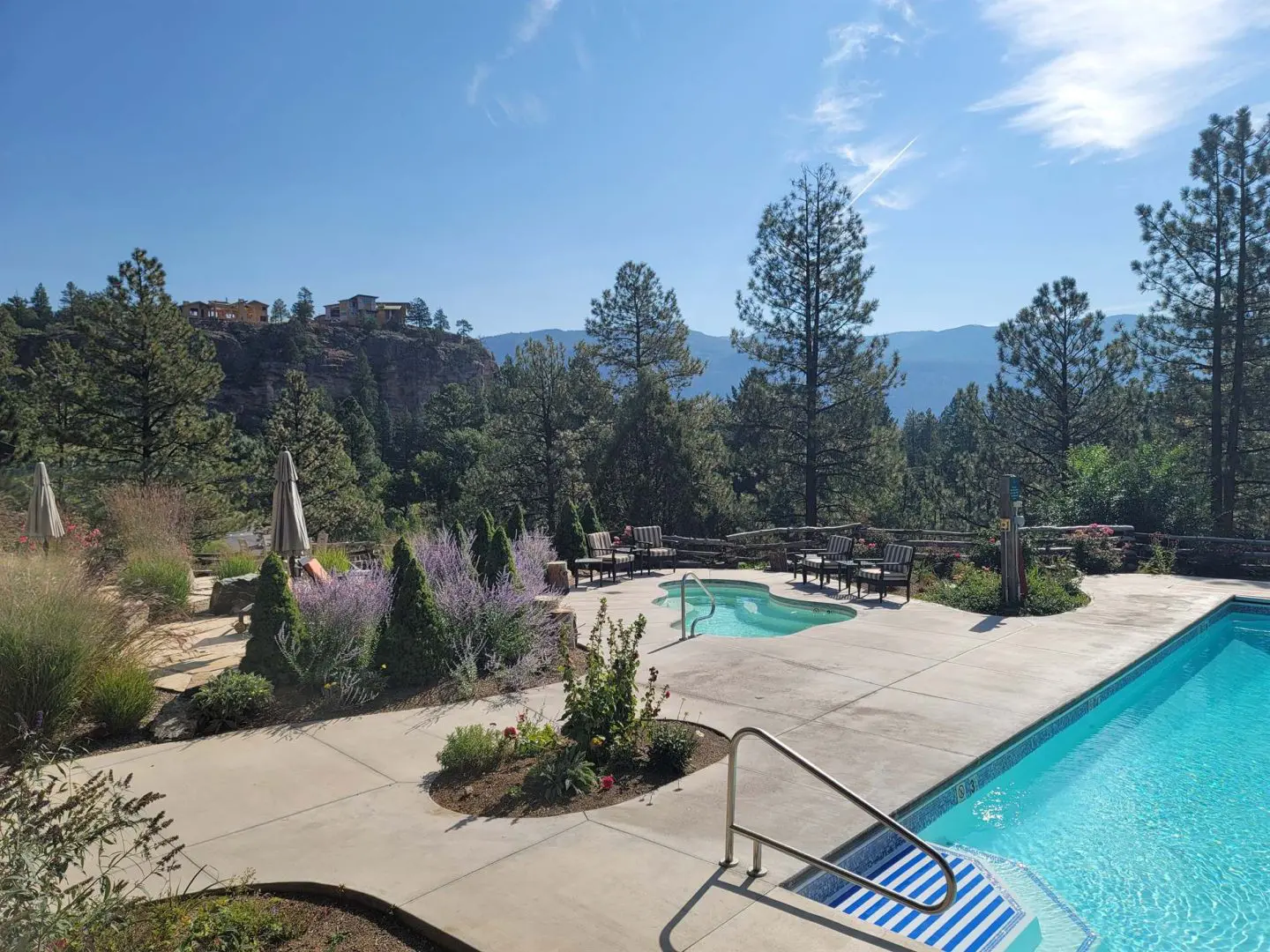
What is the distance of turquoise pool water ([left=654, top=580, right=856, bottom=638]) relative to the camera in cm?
1066

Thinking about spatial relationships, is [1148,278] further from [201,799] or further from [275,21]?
[201,799]

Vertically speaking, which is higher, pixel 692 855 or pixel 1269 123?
pixel 1269 123

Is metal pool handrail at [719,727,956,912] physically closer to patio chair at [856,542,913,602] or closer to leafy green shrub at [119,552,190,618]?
leafy green shrub at [119,552,190,618]

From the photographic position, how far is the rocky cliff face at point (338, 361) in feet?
240

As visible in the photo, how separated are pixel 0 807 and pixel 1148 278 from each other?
2295cm

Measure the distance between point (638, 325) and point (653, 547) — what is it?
48.2ft

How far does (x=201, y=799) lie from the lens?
4.51 meters

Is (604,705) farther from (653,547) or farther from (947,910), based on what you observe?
(653,547)

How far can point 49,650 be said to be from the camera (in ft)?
16.5

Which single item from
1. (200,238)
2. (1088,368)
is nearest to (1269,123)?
(1088,368)

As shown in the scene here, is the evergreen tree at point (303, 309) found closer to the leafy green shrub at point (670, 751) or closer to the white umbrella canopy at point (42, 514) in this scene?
the white umbrella canopy at point (42, 514)

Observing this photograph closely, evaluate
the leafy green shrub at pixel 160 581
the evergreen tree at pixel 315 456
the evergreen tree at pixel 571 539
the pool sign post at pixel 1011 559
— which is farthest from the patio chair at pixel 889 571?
the evergreen tree at pixel 315 456

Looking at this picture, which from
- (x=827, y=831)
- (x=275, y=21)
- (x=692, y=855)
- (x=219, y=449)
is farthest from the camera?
(x=219, y=449)

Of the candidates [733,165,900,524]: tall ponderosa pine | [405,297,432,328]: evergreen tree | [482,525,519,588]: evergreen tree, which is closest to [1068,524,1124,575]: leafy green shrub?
[733,165,900,524]: tall ponderosa pine
